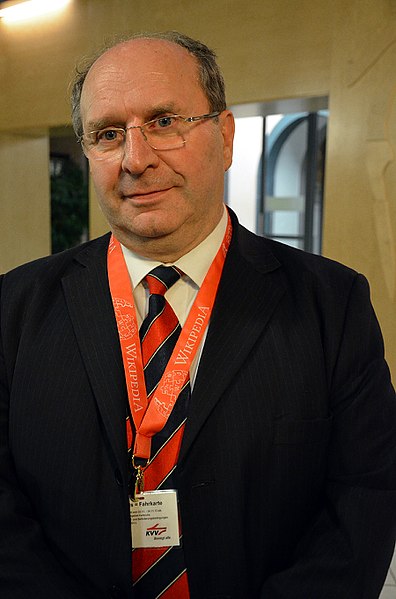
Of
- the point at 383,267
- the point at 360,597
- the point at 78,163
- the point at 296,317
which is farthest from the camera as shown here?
the point at 78,163

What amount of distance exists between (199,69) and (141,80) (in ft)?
0.49

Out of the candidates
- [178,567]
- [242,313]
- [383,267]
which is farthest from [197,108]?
[383,267]

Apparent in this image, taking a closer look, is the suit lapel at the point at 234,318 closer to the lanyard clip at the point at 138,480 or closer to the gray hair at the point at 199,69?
the lanyard clip at the point at 138,480

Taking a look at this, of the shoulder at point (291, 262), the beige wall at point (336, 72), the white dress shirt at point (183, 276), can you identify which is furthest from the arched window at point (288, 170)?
the white dress shirt at point (183, 276)

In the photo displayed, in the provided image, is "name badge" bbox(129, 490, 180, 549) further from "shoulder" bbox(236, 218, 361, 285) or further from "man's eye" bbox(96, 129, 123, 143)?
"man's eye" bbox(96, 129, 123, 143)

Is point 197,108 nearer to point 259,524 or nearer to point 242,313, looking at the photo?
point 242,313

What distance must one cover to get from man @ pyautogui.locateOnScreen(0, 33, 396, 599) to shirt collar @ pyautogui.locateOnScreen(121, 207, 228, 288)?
0.01 m

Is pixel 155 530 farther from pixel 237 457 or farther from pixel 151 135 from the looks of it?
pixel 151 135

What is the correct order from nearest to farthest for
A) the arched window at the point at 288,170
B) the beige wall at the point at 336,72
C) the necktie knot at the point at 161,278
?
the necktie knot at the point at 161,278, the beige wall at the point at 336,72, the arched window at the point at 288,170

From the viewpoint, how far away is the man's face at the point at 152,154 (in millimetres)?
1206

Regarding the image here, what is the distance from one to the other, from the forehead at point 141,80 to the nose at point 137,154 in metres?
0.04

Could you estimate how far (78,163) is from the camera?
36.1 ft

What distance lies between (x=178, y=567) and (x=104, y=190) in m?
0.79

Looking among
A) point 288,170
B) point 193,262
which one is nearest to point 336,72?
point 193,262
